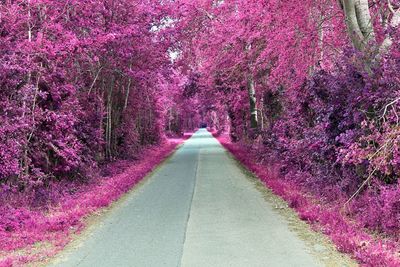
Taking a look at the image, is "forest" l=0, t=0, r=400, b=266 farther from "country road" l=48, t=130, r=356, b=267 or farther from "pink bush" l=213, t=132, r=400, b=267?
"country road" l=48, t=130, r=356, b=267

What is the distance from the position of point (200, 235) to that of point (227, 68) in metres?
14.3

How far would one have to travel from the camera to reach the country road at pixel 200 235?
6.24 m

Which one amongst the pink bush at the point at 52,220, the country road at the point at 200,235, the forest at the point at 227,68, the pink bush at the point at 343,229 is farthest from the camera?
the forest at the point at 227,68

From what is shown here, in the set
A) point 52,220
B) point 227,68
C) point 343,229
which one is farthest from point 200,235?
point 227,68

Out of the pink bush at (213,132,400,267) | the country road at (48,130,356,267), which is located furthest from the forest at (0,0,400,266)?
the country road at (48,130,356,267)

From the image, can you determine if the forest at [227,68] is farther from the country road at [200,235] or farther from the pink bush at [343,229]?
the country road at [200,235]

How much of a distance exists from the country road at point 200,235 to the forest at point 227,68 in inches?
17.5

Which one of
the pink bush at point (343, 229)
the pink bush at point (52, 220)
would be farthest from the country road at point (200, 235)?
the pink bush at point (52, 220)

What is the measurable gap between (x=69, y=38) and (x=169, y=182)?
5979mm

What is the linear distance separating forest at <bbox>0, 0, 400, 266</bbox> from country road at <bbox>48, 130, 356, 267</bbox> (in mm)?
445

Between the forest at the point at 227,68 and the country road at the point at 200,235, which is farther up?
the forest at the point at 227,68

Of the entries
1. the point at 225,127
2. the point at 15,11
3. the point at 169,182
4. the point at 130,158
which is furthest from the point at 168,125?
the point at 15,11

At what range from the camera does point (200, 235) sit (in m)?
7.60

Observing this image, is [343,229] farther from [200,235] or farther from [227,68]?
[227,68]
